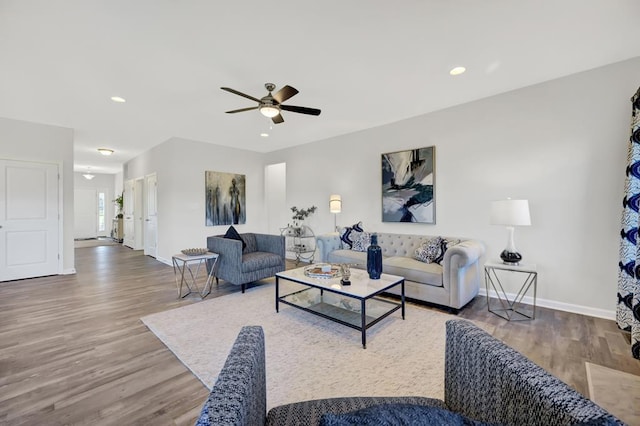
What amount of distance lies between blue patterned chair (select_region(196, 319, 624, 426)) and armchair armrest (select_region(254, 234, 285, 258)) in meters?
3.24

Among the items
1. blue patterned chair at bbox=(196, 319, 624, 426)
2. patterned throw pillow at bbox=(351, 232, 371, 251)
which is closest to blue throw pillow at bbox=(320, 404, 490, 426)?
blue patterned chair at bbox=(196, 319, 624, 426)

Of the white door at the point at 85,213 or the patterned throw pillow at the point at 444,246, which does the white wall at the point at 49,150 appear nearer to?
the patterned throw pillow at the point at 444,246

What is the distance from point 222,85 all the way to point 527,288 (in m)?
4.44

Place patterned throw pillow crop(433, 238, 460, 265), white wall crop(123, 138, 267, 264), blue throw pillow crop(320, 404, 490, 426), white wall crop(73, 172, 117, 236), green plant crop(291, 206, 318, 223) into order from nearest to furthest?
blue throw pillow crop(320, 404, 490, 426), patterned throw pillow crop(433, 238, 460, 265), white wall crop(123, 138, 267, 264), green plant crop(291, 206, 318, 223), white wall crop(73, 172, 117, 236)

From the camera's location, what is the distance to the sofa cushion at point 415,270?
325cm

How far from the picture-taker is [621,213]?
2.84 meters

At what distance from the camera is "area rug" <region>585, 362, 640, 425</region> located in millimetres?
1466

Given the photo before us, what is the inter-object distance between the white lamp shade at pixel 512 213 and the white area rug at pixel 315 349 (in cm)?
127

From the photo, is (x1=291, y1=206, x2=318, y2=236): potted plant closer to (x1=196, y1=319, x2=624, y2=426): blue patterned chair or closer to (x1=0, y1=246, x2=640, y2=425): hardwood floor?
(x1=0, y1=246, x2=640, y2=425): hardwood floor

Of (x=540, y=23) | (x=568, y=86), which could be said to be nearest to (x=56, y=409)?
(x=540, y=23)

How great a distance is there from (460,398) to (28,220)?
6.59m

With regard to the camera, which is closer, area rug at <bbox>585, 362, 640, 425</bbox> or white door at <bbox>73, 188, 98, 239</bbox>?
area rug at <bbox>585, 362, 640, 425</bbox>

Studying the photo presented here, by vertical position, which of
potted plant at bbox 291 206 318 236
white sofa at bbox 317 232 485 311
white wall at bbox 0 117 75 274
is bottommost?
white sofa at bbox 317 232 485 311

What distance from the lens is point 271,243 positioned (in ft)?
14.8
